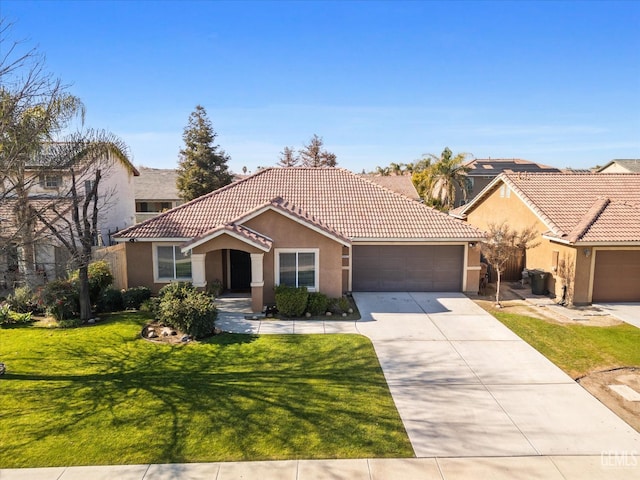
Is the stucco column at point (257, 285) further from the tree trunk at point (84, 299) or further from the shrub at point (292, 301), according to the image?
the tree trunk at point (84, 299)

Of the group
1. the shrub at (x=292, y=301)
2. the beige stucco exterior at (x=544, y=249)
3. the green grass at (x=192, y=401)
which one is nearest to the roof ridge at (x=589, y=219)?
the beige stucco exterior at (x=544, y=249)

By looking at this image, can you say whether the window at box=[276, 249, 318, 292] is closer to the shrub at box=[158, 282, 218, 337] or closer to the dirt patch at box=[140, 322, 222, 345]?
the shrub at box=[158, 282, 218, 337]

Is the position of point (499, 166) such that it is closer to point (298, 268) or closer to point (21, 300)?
point (298, 268)

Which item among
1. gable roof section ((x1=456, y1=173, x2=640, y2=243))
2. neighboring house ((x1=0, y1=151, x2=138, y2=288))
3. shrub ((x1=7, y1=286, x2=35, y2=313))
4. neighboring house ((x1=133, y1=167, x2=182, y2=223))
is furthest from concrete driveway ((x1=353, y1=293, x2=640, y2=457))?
neighboring house ((x1=133, y1=167, x2=182, y2=223))

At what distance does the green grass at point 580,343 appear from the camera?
11.7 meters

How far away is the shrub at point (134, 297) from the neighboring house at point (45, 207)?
2.36 m

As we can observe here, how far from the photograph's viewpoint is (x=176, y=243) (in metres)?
18.0

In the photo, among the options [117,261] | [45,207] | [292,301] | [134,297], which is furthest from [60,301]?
[292,301]

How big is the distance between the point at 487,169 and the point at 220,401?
145ft

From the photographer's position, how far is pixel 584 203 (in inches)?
783

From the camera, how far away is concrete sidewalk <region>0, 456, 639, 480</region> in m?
7.09

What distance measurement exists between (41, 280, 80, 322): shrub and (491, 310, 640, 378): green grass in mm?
15304

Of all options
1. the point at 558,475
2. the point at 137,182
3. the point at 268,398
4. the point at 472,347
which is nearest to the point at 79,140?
the point at 268,398

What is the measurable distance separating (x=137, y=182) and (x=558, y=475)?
42.8 meters
